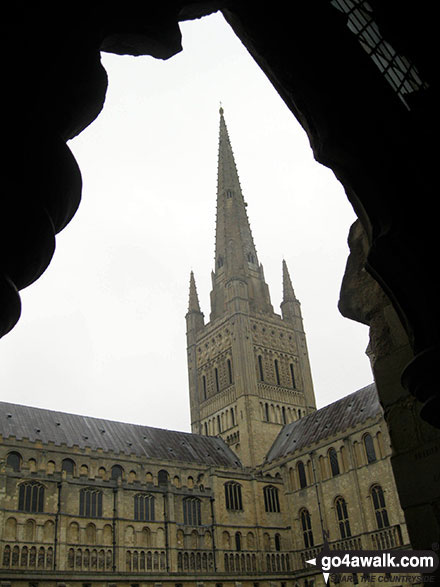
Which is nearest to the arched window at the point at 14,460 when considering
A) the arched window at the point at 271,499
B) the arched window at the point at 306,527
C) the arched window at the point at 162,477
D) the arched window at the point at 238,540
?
the arched window at the point at 162,477

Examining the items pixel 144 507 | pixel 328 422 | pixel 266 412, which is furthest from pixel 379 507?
pixel 266 412

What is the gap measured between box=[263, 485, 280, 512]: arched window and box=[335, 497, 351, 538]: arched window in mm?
6755

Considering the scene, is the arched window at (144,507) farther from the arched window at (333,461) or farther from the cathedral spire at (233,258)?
the cathedral spire at (233,258)

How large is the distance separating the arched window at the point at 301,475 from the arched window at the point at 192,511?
9.99 metres

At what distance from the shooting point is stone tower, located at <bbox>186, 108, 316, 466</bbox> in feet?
217

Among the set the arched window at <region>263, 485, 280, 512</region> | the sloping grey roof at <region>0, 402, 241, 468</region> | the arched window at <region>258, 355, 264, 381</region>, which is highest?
the arched window at <region>258, 355, 264, 381</region>

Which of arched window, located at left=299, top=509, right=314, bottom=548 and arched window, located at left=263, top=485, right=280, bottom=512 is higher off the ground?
arched window, located at left=263, top=485, right=280, bottom=512

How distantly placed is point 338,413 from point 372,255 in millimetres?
56226

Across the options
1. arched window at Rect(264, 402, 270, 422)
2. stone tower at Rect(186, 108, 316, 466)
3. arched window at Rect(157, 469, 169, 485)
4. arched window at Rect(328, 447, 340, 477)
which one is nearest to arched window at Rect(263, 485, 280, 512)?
stone tower at Rect(186, 108, 316, 466)

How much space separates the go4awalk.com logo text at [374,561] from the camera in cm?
496

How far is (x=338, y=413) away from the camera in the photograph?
5750cm

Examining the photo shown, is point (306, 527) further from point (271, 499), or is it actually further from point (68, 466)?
point (68, 466)

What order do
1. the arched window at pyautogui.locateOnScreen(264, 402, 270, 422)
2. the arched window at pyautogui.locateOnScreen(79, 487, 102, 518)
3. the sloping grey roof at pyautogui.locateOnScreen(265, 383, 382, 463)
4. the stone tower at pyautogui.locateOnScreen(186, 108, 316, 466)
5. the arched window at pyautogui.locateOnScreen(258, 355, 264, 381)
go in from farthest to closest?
the arched window at pyautogui.locateOnScreen(258, 355, 264, 381) < the arched window at pyautogui.locateOnScreen(264, 402, 270, 422) < the stone tower at pyautogui.locateOnScreen(186, 108, 316, 466) < the sloping grey roof at pyautogui.locateOnScreen(265, 383, 382, 463) < the arched window at pyautogui.locateOnScreen(79, 487, 102, 518)

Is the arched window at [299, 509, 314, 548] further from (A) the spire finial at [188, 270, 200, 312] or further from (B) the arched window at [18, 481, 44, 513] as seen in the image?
(A) the spire finial at [188, 270, 200, 312]
